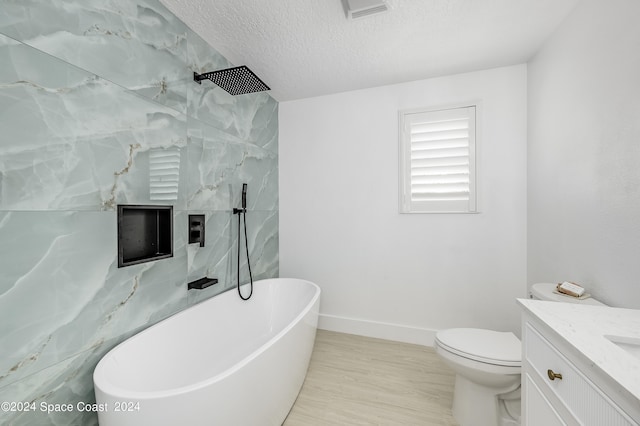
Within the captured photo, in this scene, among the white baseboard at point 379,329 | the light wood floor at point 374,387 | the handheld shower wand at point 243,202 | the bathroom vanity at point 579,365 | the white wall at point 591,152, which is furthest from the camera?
the white baseboard at point 379,329

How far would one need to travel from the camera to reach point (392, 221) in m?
2.60

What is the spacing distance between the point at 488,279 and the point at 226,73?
8.77ft

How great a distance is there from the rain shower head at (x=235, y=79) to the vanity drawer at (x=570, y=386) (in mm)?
1976

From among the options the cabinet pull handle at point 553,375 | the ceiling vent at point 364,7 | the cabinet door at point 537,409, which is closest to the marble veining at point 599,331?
the cabinet pull handle at point 553,375

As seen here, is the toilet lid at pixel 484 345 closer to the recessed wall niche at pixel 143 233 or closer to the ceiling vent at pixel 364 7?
the recessed wall niche at pixel 143 233

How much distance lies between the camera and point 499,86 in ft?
7.51

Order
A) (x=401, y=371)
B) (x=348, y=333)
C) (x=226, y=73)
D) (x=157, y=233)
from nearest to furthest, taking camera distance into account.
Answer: (x=157, y=233) < (x=226, y=73) < (x=401, y=371) < (x=348, y=333)

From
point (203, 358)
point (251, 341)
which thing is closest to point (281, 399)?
point (203, 358)

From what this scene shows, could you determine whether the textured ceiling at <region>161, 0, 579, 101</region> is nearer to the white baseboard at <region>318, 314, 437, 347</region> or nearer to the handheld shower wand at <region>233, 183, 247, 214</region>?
the handheld shower wand at <region>233, 183, 247, 214</region>

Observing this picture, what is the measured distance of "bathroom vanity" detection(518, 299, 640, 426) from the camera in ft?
2.00

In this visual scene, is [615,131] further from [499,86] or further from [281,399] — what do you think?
[281,399]


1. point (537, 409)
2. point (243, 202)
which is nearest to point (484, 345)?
point (537, 409)

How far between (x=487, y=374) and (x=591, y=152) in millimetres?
1346

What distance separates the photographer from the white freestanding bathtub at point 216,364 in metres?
0.93
